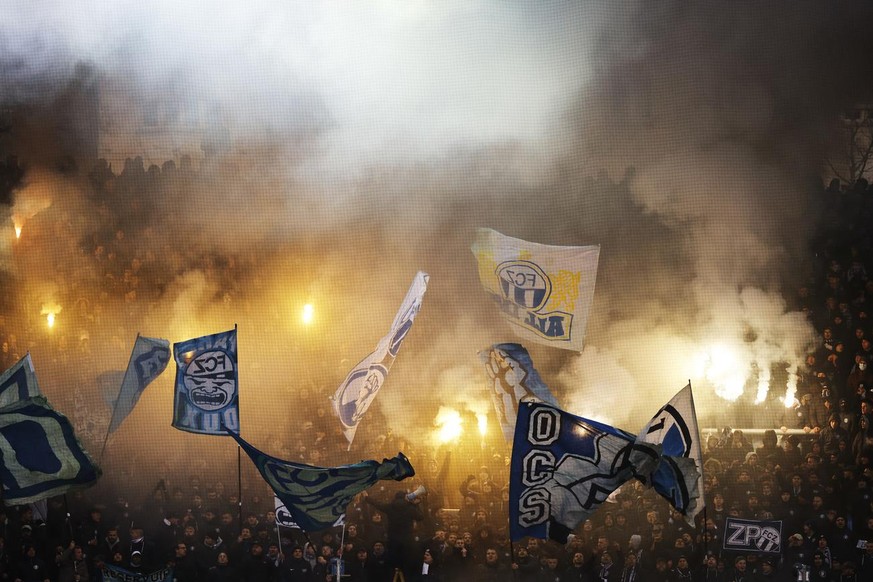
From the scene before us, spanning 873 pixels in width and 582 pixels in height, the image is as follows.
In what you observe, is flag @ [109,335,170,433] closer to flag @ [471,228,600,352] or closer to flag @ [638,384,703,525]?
flag @ [471,228,600,352]

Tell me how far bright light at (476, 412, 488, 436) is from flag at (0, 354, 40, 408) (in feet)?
14.2

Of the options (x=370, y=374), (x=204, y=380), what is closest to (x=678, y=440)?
(x=370, y=374)

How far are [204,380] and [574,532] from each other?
2.82 metres

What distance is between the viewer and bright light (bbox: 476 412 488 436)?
909 cm

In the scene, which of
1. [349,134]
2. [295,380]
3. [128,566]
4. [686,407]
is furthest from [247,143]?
[686,407]

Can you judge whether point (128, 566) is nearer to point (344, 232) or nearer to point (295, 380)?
point (295, 380)

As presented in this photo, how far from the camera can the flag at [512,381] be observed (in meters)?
7.02

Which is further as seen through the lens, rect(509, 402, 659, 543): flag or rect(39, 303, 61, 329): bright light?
rect(39, 303, 61, 329): bright light

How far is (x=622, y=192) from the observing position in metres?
10.3

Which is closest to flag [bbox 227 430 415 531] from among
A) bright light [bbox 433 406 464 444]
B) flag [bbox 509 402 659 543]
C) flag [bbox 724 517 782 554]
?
flag [bbox 509 402 659 543]

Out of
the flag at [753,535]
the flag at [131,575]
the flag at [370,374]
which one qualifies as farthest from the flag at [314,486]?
the flag at [753,535]

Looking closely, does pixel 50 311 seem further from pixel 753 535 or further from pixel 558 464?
pixel 753 535

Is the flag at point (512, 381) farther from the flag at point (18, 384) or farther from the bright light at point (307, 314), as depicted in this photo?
the bright light at point (307, 314)

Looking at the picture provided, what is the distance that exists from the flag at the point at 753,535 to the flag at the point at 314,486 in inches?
103
